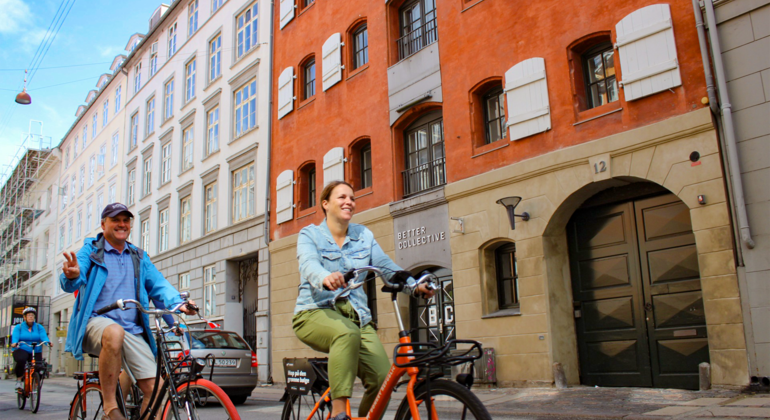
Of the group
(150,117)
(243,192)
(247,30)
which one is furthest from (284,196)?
(150,117)

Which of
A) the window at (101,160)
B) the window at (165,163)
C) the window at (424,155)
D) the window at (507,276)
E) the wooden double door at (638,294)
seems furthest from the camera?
the window at (101,160)

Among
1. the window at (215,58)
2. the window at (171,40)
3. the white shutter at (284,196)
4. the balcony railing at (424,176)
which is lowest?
the balcony railing at (424,176)

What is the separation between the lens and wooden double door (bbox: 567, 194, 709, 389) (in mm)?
10180

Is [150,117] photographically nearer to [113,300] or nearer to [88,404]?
[88,404]

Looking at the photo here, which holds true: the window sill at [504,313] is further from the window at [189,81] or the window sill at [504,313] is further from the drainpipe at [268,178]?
the window at [189,81]

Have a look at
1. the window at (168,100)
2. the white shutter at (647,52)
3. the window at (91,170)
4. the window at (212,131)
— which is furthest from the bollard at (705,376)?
the window at (91,170)

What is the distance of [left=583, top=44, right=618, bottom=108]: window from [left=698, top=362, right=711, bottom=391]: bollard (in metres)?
4.70

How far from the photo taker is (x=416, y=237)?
47.6ft

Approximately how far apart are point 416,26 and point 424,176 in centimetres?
390

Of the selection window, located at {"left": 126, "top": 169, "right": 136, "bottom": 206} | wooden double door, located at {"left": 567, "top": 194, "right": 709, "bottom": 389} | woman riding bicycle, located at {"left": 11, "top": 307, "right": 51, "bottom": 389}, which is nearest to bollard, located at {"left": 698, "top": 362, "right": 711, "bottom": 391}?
wooden double door, located at {"left": 567, "top": 194, "right": 709, "bottom": 389}

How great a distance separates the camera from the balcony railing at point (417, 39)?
49.9 ft

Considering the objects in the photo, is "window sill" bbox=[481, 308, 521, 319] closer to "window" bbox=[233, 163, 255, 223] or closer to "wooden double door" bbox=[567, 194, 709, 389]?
"wooden double door" bbox=[567, 194, 709, 389]

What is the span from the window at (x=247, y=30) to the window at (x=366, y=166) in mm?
8134

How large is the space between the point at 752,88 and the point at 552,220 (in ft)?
12.6
